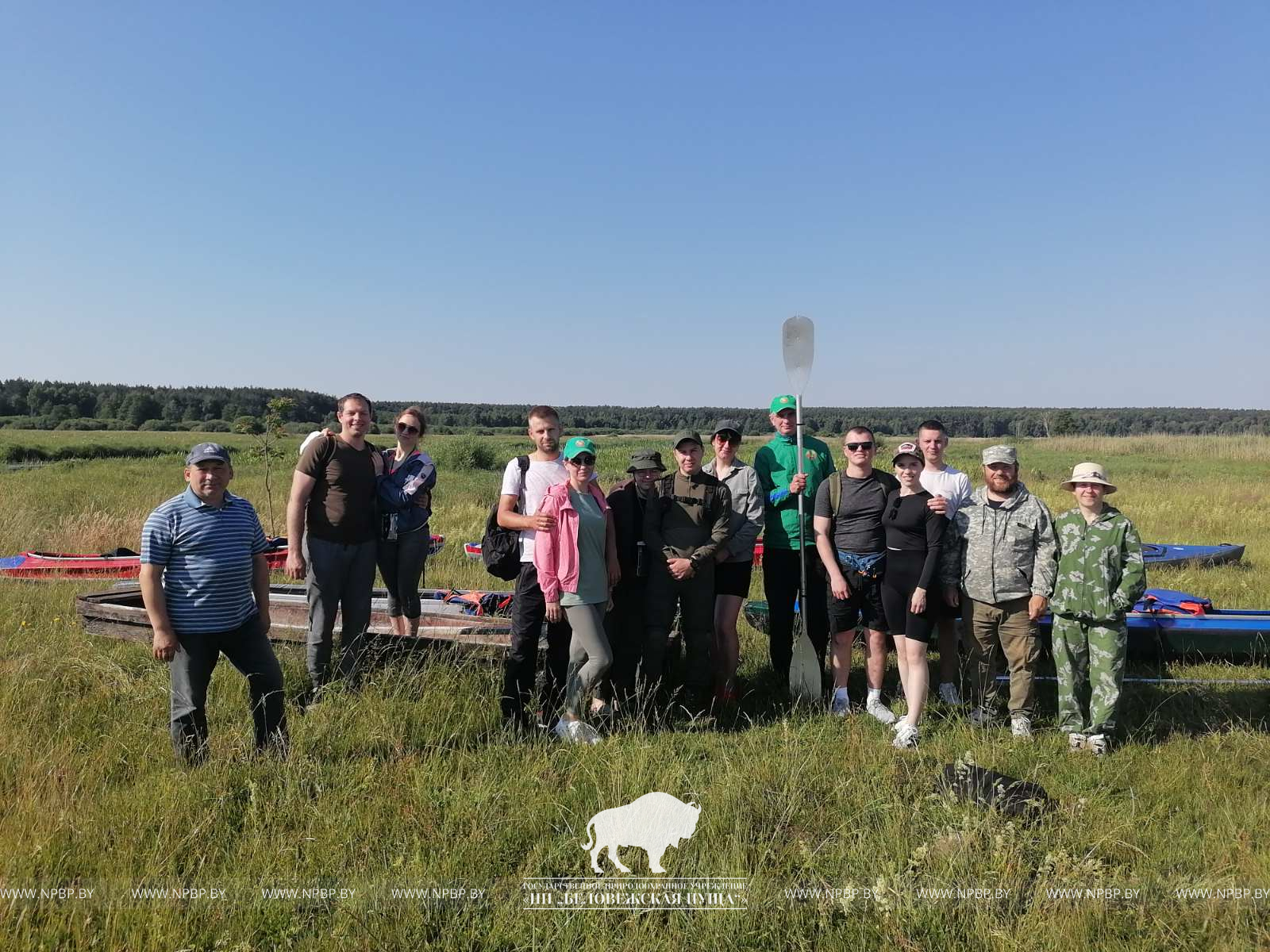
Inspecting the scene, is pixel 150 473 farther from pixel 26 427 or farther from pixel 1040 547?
pixel 26 427

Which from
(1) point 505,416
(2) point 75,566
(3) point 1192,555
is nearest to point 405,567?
(2) point 75,566

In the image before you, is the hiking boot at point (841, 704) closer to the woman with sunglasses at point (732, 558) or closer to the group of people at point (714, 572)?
the group of people at point (714, 572)

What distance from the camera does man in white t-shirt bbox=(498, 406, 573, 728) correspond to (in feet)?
16.1

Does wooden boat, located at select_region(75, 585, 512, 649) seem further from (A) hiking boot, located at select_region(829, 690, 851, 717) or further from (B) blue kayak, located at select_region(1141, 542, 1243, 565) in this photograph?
(B) blue kayak, located at select_region(1141, 542, 1243, 565)

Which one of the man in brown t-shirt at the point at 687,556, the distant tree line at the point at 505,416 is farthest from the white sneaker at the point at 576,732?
the distant tree line at the point at 505,416

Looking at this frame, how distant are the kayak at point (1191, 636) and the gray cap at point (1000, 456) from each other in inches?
82.7

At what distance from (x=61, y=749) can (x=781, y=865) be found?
4.15 m

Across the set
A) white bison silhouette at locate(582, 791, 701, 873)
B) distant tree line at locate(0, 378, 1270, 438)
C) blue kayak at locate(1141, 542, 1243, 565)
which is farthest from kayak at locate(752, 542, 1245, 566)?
distant tree line at locate(0, 378, 1270, 438)

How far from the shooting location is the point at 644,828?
140 inches

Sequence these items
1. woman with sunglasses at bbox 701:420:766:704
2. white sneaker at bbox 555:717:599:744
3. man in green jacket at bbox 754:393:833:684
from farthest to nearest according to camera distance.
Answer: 1. man in green jacket at bbox 754:393:833:684
2. woman with sunglasses at bbox 701:420:766:704
3. white sneaker at bbox 555:717:599:744

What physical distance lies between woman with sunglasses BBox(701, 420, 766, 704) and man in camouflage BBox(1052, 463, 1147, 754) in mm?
2071

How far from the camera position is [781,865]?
346cm

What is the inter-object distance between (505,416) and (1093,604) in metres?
125

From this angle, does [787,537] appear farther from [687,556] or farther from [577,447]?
[577,447]
